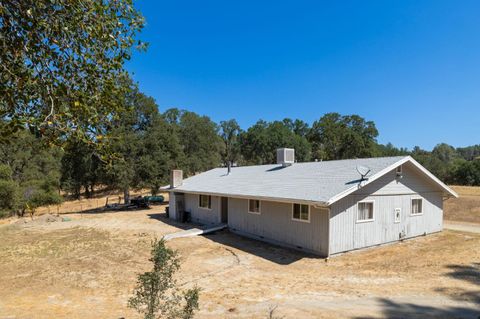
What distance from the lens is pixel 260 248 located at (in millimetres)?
13648

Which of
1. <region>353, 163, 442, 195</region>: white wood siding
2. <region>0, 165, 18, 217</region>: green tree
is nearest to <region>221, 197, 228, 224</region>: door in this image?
<region>353, 163, 442, 195</region>: white wood siding

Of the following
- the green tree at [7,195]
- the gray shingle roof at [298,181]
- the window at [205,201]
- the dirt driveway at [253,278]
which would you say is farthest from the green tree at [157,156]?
the dirt driveway at [253,278]

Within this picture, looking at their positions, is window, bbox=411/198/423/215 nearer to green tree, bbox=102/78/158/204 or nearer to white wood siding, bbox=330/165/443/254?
white wood siding, bbox=330/165/443/254

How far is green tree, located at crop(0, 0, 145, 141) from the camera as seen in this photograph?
4203 mm

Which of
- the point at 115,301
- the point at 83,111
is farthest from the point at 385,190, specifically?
the point at 83,111

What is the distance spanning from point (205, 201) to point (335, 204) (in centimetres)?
1055

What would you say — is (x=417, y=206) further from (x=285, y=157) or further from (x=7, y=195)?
(x=7, y=195)

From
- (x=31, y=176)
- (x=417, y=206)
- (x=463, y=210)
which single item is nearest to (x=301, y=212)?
(x=417, y=206)

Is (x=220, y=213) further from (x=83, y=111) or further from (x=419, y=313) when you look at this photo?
(x=83, y=111)

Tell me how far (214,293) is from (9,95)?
22.6 feet

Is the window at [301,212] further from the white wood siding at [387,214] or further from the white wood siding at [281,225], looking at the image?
the white wood siding at [387,214]

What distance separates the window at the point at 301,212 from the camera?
12.7m

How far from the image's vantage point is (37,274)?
35.1 feet

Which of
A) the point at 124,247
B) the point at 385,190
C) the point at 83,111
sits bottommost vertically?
the point at 124,247
